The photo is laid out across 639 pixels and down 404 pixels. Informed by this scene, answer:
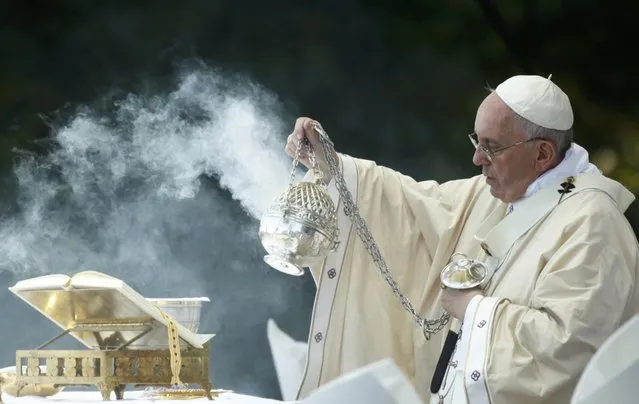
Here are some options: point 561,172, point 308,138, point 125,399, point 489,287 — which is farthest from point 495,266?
point 125,399

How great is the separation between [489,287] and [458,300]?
183 mm

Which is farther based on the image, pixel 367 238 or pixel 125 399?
pixel 367 238

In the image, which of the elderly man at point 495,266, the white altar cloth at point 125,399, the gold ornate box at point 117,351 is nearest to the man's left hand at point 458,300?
the elderly man at point 495,266

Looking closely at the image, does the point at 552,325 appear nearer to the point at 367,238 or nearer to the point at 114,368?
the point at 367,238

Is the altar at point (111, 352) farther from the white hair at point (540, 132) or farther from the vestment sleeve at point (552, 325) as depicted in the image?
the white hair at point (540, 132)

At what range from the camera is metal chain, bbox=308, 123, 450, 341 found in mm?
3211

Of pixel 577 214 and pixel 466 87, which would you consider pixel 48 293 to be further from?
pixel 466 87

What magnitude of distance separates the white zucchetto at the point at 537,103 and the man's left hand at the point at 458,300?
24.1 inches

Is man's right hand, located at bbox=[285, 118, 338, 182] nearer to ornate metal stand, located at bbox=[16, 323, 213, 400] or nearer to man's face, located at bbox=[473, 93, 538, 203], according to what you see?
man's face, located at bbox=[473, 93, 538, 203]

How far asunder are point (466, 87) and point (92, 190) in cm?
185

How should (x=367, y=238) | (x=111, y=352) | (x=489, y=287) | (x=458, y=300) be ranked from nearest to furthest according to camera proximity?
(x=111, y=352), (x=458, y=300), (x=489, y=287), (x=367, y=238)

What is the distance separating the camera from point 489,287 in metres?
3.09

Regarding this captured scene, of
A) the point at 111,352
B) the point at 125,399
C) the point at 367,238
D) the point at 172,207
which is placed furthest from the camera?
the point at 172,207

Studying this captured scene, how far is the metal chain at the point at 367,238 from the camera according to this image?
321cm
